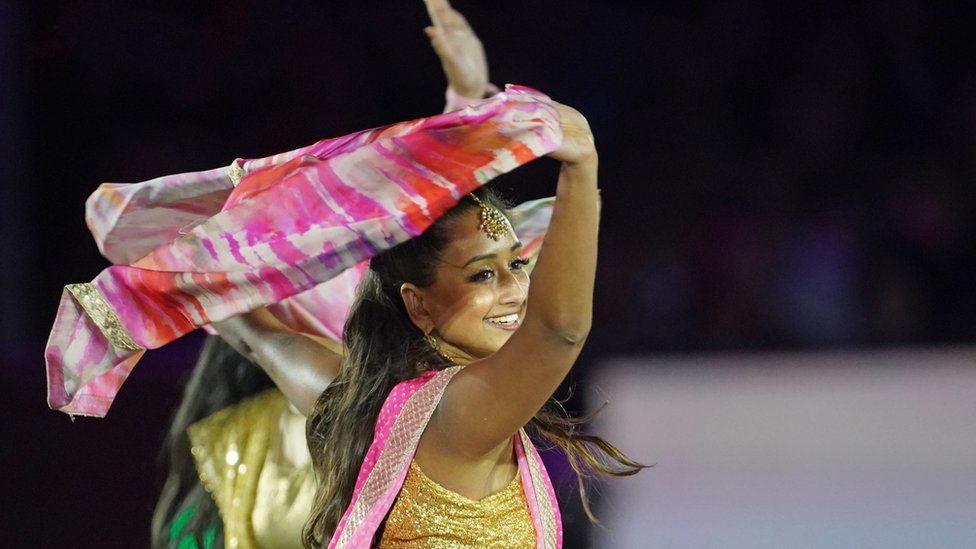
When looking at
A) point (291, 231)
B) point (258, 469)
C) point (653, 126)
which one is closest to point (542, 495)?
point (291, 231)

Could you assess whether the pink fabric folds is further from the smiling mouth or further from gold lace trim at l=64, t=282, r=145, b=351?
the smiling mouth

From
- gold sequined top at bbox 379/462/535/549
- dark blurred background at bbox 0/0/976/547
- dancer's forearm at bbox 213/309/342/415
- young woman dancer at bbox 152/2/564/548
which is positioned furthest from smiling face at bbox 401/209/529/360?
dark blurred background at bbox 0/0/976/547

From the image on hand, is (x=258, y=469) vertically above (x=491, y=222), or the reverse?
(x=491, y=222)

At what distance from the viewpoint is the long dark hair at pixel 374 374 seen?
69.9 inches

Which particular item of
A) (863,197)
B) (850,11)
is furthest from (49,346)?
(850,11)

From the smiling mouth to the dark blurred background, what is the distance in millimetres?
2180

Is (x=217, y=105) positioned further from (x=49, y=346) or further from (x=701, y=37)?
(x=49, y=346)

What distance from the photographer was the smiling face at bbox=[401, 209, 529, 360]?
5.73 ft

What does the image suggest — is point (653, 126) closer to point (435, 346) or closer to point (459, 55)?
point (459, 55)

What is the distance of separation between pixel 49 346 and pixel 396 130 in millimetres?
577

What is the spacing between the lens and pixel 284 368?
6.82 ft

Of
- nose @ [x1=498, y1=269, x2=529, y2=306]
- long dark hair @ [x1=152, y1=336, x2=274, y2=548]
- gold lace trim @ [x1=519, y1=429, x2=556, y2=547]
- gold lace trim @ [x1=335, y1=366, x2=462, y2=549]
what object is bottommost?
long dark hair @ [x1=152, y1=336, x2=274, y2=548]

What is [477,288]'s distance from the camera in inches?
68.9

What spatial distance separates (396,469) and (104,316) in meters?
0.45
